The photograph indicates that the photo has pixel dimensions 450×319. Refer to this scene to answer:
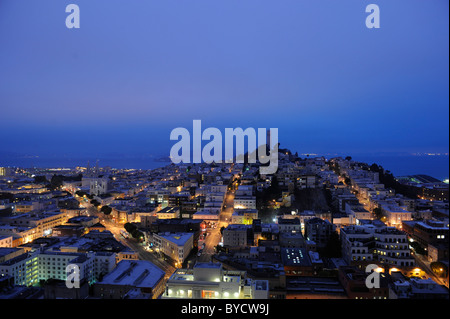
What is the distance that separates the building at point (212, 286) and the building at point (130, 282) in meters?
0.42

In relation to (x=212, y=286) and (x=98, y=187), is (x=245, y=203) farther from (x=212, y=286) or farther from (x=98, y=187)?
(x=98, y=187)

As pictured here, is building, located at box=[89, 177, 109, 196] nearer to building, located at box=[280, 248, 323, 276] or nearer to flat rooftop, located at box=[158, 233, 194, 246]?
flat rooftop, located at box=[158, 233, 194, 246]

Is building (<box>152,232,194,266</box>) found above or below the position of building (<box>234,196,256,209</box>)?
below

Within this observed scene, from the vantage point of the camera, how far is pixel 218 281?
163 inches

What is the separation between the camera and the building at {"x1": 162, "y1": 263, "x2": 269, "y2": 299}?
3.89 meters

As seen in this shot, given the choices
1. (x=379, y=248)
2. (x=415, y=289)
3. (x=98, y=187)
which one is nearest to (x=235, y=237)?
(x=379, y=248)

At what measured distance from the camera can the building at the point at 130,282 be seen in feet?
14.9

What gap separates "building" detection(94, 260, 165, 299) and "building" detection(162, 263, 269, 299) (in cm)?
42

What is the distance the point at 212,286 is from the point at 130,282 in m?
1.42

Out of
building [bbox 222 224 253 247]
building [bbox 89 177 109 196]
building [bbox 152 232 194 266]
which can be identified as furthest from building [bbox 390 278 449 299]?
building [bbox 89 177 109 196]

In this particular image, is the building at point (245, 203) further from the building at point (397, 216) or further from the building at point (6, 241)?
the building at point (6, 241)

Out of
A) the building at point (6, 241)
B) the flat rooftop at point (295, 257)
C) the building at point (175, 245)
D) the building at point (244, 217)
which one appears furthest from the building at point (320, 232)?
the building at point (6, 241)
